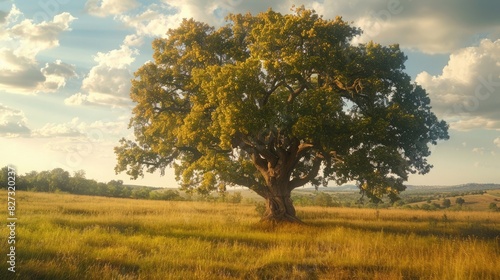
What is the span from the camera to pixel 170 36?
82.3ft

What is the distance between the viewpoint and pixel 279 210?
2398cm

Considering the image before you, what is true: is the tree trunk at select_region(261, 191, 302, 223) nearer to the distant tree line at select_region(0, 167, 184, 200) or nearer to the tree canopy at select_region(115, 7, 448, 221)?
the tree canopy at select_region(115, 7, 448, 221)

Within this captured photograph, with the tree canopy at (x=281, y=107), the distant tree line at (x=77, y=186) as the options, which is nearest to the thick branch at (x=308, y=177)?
the tree canopy at (x=281, y=107)

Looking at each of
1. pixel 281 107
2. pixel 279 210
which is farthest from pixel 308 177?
pixel 281 107

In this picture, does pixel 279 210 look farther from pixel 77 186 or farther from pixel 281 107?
pixel 77 186

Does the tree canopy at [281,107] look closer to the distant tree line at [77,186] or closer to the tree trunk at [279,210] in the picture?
the tree trunk at [279,210]

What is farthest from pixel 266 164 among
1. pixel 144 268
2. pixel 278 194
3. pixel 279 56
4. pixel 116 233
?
pixel 144 268

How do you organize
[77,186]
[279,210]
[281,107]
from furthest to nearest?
[77,186] → [279,210] → [281,107]

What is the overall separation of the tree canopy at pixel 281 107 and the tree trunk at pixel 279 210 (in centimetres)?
7

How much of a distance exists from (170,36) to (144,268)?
18.4 metres

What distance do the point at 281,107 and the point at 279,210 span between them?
7.42m

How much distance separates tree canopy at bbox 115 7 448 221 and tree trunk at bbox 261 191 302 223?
0.07 meters

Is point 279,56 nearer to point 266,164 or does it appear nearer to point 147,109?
point 266,164

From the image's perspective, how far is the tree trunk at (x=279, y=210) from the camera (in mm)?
23469
